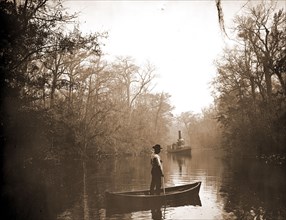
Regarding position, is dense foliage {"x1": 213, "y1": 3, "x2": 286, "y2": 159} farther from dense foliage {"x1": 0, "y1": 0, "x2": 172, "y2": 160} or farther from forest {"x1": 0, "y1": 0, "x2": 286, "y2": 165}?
dense foliage {"x1": 0, "y1": 0, "x2": 172, "y2": 160}

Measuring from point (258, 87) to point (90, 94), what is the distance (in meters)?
19.5

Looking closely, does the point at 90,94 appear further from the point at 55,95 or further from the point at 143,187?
the point at 143,187

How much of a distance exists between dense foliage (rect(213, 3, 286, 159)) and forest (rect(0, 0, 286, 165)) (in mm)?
90

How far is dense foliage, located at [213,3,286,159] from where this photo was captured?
2720 cm

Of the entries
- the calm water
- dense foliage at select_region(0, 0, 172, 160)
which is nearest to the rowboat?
the calm water

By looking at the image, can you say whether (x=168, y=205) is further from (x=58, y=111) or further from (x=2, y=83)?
(x=58, y=111)

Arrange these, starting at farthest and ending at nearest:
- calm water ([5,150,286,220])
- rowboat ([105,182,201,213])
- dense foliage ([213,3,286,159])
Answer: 1. dense foliage ([213,3,286,159])
2. rowboat ([105,182,201,213])
3. calm water ([5,150,286,220])

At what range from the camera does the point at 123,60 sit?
53.4m

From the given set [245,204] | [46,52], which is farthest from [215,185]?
[46,52]

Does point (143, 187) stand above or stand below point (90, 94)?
below

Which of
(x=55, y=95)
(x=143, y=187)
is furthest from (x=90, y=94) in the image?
(x=143, y=187)

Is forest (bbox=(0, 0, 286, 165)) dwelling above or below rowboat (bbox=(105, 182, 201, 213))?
above

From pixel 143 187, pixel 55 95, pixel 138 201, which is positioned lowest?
pixel 138 201

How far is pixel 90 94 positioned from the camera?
4209cm
